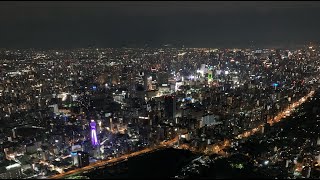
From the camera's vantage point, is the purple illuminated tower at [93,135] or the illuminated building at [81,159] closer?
the illuminated building at [81,159]

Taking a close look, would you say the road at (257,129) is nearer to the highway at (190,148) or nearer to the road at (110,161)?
the highway at (190,148)

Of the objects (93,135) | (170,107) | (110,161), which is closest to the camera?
(110,161)

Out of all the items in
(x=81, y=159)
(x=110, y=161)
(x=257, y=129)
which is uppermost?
(x=81, y=159)

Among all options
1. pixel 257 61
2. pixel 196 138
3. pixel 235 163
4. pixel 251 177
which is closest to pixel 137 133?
pixel 196 138

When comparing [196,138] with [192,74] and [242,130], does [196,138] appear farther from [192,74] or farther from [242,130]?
[192,74]

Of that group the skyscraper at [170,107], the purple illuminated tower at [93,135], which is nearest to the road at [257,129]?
the skyscraper at [170,107]

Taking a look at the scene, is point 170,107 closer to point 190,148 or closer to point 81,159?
point 190,148

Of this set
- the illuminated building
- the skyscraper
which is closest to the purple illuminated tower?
the illuminated building

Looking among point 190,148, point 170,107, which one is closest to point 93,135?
point 190,148

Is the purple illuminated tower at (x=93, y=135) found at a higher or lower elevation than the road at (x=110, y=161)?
higher

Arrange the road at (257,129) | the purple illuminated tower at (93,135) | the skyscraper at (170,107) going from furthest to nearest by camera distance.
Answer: the skyscraper at (170,107) < the purple illuminated tower at (93,135) < the road at (257,129)

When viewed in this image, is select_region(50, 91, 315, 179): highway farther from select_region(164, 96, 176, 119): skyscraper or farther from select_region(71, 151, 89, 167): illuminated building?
select_region(164, 96, 176, 119): skyscraper
